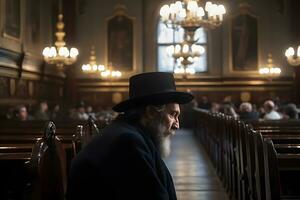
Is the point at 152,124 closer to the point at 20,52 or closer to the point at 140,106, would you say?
the point at 140,106

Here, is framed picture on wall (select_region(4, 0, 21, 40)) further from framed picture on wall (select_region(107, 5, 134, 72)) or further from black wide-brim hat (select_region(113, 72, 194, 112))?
black wide-brim hat (select_region(113, 72, 194, 112))

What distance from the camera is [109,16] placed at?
77.7 ft

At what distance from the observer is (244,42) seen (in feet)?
76.6

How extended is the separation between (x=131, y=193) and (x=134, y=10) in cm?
2170

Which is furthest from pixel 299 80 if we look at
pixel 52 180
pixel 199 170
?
pixel 52 180

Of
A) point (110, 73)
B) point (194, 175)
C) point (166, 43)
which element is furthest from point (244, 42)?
point (194, 175)

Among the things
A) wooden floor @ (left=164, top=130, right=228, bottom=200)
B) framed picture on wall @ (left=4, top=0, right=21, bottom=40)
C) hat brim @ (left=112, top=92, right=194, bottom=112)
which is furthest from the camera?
framed picture on wall @ (left=4, top=0, right=21, bottom=40)

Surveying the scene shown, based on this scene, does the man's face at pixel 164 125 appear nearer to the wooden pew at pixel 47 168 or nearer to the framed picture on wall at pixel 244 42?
the wooden pew at pixel 47 168

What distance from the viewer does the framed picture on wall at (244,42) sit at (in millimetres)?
23297

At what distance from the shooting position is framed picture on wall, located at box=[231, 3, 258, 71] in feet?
76.4

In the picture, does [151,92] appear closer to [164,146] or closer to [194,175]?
[164,146]

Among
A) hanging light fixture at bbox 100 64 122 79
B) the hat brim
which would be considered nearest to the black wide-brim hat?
the hat brim

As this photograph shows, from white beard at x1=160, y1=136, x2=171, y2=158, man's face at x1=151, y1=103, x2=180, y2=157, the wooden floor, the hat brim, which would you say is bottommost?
the wooden floor

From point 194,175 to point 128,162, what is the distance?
6.62 metres
